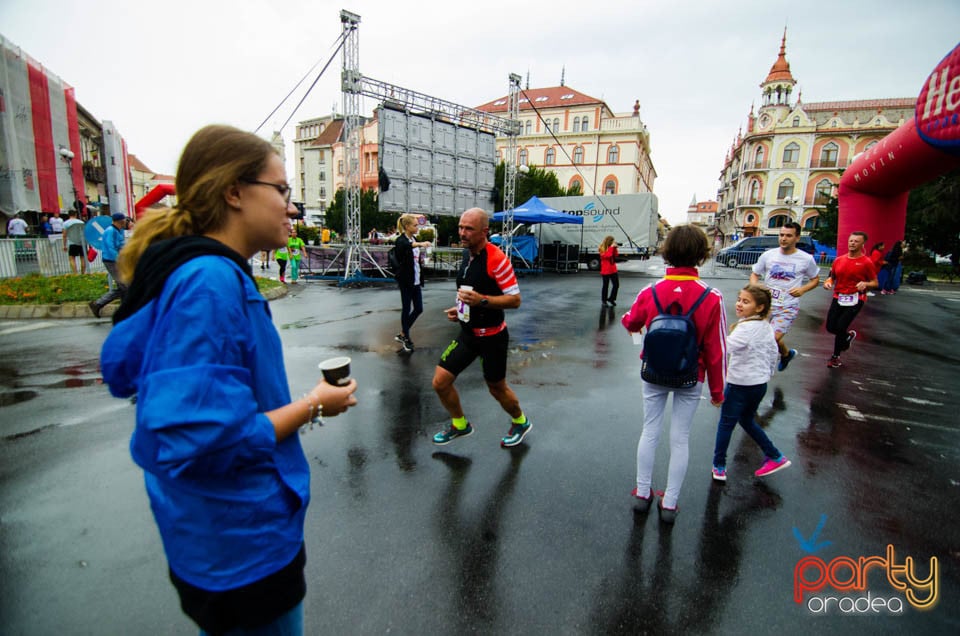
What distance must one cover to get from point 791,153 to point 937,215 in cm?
4824

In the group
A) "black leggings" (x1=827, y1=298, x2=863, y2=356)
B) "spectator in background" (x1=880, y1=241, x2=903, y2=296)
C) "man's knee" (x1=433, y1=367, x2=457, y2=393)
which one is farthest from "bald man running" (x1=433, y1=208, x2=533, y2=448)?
"spectator in background" (x1=880, y1=241, x2=903, y2=296)

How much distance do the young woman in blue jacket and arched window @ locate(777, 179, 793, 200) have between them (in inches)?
2838

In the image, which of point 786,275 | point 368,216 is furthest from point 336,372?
point 368,216

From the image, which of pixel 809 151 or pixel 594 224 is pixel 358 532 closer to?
pixel 594 224

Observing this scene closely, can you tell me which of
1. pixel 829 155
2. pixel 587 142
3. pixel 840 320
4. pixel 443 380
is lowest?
pixel 443 380

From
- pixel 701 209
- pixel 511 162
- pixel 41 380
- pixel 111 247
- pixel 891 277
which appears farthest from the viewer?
pixel 701 209

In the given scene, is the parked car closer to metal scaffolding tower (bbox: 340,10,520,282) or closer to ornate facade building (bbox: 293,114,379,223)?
metal scaffolding tower (bbox: 340,10,520,282)

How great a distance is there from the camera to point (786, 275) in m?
5.59

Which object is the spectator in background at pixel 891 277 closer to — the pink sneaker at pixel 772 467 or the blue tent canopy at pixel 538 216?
the blue tent canopy at pixel 538 216

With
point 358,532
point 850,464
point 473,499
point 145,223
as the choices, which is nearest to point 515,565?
point 473,499

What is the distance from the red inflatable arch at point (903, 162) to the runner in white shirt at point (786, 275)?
3663 millimetres

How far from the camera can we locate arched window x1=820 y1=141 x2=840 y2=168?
185ft

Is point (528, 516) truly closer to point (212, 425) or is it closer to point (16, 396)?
point (212, 425)

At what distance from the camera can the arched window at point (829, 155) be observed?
56.3 meters
